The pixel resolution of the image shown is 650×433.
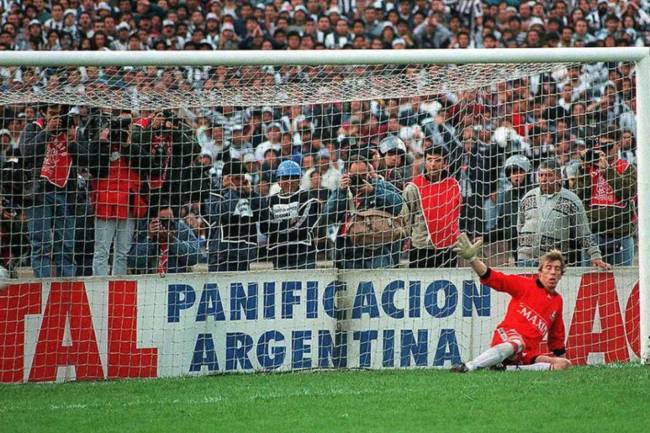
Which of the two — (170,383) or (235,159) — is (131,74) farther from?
(170,383)

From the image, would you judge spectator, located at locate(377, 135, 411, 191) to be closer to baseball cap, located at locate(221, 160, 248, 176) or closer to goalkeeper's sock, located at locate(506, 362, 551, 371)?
baseball cap, located at locate(221, 160, 248, 176)

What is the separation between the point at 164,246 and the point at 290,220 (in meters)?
1.24

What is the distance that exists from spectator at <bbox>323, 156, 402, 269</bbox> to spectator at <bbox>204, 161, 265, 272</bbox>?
0.73 m

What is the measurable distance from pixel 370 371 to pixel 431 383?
130cm

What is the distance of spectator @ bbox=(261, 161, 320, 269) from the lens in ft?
34.8

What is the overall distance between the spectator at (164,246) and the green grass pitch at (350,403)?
1395 mm

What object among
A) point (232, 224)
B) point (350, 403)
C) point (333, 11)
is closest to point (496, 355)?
point (350, 403)

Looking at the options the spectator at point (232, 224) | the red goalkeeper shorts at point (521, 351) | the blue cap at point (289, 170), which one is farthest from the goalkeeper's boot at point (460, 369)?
the blue cap at point (289, 170)

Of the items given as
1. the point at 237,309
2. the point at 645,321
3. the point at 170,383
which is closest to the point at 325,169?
the point at 237,309

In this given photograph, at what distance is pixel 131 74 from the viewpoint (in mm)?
10742

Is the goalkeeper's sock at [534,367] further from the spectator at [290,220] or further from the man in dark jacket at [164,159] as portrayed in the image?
the man in dark jacket at [164,159]

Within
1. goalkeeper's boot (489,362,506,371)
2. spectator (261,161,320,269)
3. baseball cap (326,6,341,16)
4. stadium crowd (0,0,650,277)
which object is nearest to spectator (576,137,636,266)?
stadium crowd (0,0,650,277)

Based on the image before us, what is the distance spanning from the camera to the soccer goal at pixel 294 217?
10.1 metres

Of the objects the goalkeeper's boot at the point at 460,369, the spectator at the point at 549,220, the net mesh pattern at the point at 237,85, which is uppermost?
the net mesh pattern at the point at 237,85
